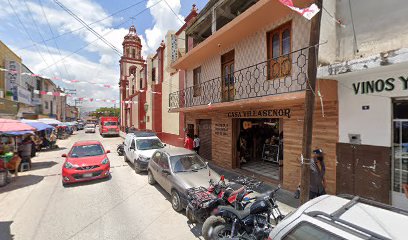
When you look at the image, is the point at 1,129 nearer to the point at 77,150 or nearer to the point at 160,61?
the point at 77,150

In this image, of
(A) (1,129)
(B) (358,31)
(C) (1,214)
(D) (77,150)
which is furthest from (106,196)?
(B) (358,31)

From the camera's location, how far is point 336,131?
18.6ft

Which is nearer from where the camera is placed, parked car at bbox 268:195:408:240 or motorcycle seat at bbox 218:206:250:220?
parked car at bbox 268:195:408:240

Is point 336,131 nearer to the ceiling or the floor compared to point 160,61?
nearer to the floor

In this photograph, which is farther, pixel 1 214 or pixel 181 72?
pixel 181 72

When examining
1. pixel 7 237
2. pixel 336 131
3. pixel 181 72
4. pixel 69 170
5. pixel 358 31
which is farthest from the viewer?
pixel 181 72

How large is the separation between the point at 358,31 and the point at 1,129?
12.8 m

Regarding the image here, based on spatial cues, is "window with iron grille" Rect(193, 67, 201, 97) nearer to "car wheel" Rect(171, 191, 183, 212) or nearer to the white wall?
"car wheel" Rect(171, 191, 183, 212)

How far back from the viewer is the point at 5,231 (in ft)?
15.8

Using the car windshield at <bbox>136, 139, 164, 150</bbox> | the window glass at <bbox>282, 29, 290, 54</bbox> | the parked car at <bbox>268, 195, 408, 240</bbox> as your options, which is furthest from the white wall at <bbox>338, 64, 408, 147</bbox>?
the car windshield at <bbox>136, 139, 164, 150</bbox>

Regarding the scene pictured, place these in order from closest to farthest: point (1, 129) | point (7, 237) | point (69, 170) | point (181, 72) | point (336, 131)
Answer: point (7, 237), point (336, 131), point (69, 170), point (1, 129), point (181, 72)

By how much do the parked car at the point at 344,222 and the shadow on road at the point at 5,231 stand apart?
5.59 m

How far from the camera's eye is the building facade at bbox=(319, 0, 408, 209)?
451 cm

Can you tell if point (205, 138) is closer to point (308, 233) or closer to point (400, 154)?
point (400, 154)
